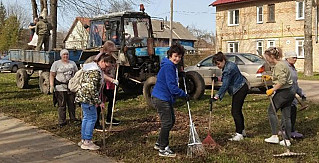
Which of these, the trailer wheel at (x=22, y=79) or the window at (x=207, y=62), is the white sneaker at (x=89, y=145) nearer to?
the window at (x=207, y=62)

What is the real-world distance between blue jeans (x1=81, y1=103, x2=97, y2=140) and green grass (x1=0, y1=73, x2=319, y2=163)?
1.24 feet

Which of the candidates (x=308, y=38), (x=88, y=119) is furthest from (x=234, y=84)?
(x=308, y=38)

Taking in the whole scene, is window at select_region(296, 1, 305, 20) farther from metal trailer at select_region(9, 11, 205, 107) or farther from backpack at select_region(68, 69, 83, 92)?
backpack at select_region(68, 69, 83, 92)

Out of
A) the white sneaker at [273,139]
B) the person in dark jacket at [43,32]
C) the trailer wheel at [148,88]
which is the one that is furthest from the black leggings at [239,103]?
the person in dark jacket at [43,32]

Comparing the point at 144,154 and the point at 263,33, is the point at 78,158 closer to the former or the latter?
the point at 144,154

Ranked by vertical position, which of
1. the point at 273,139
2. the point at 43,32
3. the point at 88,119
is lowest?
the point at 273,139

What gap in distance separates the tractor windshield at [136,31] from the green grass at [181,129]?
1.67 meters

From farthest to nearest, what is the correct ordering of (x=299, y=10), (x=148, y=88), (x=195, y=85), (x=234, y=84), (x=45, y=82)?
(x=299, y=10) < (x=45, y=82) < (x=195, y=85) < (x=148, y=88) < (x=234, y=84)

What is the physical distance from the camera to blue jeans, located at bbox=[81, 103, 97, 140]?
630cm

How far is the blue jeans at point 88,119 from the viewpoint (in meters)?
6.30

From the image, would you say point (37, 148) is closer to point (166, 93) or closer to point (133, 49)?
point (166, 93)

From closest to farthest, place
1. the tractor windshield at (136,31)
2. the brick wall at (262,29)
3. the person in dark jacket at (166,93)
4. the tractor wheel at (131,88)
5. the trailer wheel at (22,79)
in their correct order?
the person in dark jacket at (166,93) → the tractor windshield at (136,31) → the tractor wheel at (131,88) → the trailer wheel at (22,79) → the brick wall at (262,29)

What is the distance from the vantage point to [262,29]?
3300 centimetres

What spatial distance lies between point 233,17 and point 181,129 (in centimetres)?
2904
